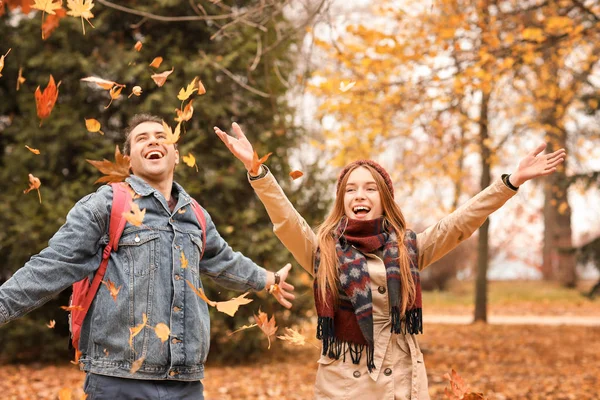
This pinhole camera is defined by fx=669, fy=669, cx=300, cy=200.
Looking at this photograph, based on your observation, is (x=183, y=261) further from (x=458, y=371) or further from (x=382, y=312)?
(x=458, y=371)

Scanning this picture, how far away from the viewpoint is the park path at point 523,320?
44.9 feet

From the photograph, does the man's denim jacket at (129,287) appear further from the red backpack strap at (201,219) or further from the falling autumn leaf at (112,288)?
the red backpack strap at (201,219)

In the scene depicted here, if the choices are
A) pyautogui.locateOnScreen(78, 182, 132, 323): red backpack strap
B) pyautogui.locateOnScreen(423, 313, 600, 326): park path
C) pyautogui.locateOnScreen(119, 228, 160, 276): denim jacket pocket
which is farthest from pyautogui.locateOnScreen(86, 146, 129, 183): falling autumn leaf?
pyautogui.locateOnScreen(423, 313, 600, 326): park path

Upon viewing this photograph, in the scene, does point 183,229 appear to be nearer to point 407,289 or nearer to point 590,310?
point 407,289

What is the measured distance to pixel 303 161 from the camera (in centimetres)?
895

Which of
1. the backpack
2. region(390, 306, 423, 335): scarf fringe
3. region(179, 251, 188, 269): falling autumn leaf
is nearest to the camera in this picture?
the backpack

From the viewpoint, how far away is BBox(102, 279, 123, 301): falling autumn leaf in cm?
273

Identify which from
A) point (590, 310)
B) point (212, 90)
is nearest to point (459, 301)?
point (590, 310)

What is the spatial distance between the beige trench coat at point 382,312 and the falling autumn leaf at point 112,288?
0.75m

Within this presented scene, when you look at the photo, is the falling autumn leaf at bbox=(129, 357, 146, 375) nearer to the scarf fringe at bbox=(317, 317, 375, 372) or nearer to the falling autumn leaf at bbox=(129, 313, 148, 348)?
the falling autumn leaf at bbox=(129, 313, 148, 348)

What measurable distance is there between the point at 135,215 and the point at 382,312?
1.19 meters

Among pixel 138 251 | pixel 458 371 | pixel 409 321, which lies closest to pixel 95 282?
pixel 138 251

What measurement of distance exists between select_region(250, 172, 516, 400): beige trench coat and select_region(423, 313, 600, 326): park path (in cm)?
1099

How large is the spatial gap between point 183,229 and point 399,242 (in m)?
1.00
